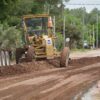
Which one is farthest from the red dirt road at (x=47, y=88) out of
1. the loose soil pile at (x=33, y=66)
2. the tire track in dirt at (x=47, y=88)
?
the loose soil pile at (x=33, y=66)

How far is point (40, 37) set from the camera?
32188 millimetres

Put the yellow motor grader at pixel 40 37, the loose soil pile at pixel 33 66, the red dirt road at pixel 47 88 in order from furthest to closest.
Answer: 1. the yellow motor grader at pixel 40 37
2. the loose soil pile at pixel 33 66
3. the red dirt road at pixel 47 88

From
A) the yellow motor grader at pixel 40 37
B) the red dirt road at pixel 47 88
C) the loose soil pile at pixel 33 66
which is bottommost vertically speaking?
the loose soil pile at pixel 33 66

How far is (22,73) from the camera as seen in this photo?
25.9 metres

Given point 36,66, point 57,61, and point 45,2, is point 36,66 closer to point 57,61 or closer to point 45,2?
point 57,61

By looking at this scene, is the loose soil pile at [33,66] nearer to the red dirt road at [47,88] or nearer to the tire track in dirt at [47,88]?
the red dirt road at [47,88]

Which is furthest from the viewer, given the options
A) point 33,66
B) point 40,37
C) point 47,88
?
point 40,37

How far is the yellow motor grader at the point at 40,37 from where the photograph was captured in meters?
31.6

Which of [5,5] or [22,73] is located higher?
[5,5]

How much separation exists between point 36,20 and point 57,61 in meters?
3.05

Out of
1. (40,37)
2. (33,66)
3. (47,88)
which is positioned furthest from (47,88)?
(40,37)

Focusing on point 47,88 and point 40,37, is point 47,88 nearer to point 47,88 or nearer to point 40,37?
point 47,88

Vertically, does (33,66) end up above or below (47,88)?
below

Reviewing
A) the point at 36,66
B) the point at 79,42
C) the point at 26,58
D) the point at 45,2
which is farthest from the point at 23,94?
the point at 79,42
